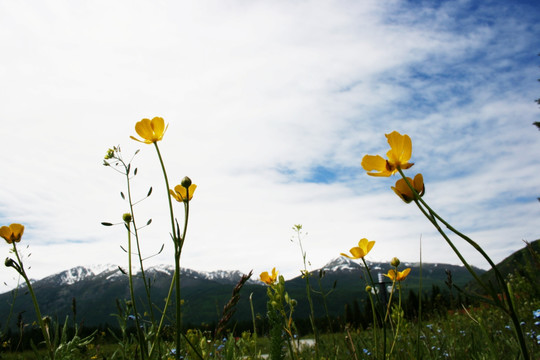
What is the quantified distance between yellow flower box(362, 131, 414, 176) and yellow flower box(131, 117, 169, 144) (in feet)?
2.86

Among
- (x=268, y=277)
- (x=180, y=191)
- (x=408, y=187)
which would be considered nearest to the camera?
(x=408, y=187)

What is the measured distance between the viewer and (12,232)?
6.34 feet

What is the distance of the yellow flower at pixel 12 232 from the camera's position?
1.88 metres

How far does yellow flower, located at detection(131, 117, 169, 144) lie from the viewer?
1.43m

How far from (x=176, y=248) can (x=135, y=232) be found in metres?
0.56

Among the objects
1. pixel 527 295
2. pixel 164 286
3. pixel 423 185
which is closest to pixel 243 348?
pixel 423 185

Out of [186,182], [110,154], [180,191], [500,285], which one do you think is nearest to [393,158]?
[500,285]

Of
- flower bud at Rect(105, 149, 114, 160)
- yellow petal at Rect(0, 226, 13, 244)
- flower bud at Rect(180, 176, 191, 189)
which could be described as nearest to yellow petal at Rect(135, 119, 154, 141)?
flower bud at Rect(180, 176, 191, 189)

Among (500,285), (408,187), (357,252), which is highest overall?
(408,187)

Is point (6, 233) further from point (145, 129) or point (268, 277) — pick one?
point (268, 277)

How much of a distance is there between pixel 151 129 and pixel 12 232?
1.21 m

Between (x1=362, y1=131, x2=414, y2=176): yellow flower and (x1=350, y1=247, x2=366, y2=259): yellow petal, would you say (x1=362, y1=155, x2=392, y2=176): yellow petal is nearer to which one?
(x1=362, y1=131, x2=414, y2=176): yellow flower

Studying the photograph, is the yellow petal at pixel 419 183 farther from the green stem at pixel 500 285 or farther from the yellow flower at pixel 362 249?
the yellow flower at pixel 362 249

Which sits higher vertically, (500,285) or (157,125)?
(157,125)
